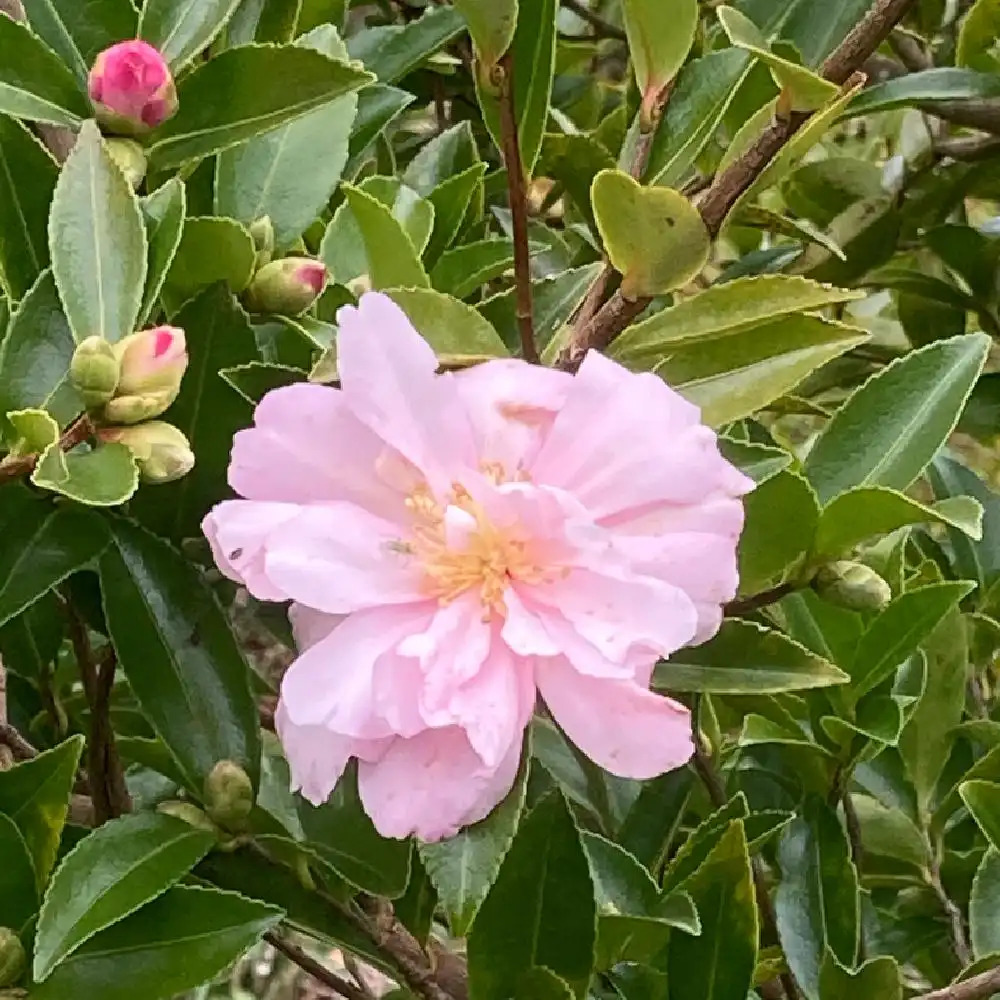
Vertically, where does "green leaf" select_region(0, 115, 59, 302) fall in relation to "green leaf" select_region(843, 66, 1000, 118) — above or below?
below

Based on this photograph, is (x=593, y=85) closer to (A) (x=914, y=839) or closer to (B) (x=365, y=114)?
(B) (x=365, y=114)

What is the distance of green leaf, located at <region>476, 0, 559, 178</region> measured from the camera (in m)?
0.69

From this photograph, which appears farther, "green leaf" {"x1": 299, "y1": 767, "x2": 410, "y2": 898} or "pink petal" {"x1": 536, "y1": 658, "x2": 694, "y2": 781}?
"green leaf" {"x1": 299, "y1": 767, "x2": 410, "y2": 898}

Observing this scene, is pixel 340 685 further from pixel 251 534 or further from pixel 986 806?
pixel 986 806

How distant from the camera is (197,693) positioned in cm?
69

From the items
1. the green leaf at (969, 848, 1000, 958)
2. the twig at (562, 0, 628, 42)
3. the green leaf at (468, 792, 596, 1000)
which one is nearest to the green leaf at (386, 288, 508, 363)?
the green leaf at (468, 792, 596, 1000)

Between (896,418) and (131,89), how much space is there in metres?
0.43

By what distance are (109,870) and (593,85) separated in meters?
1.05

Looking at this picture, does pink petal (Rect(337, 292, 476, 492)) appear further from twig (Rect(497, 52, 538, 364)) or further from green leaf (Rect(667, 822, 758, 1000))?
green leaf (Rect(667, 822, 758, 1000))

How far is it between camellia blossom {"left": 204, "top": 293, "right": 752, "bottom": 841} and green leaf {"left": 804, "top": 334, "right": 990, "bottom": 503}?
218 millimetres

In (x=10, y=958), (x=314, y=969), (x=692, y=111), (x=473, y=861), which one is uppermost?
(x=692, y=111)

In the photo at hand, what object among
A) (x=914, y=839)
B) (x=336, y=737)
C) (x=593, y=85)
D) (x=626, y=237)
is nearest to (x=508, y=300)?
(x=626, y=237)

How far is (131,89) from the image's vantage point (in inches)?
26.1

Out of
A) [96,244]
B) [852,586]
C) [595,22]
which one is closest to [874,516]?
[852,586]
